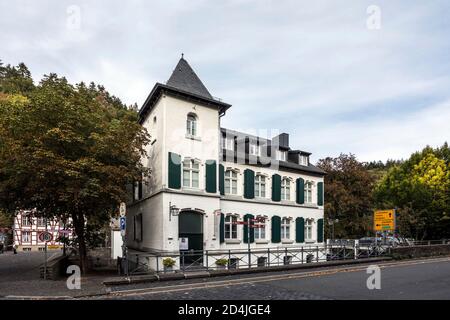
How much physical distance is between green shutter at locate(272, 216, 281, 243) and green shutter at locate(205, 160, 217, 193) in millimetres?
6394

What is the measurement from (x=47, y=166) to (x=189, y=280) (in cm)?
749

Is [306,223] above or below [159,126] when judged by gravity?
below

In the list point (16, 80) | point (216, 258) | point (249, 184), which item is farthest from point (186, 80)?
point (16, 80)

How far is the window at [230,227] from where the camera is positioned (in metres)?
24.8

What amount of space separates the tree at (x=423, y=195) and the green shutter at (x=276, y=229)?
777 inches

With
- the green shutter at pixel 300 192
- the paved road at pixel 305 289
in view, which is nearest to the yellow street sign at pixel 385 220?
the green shutter at pixel 300 192

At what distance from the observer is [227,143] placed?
26.8 m

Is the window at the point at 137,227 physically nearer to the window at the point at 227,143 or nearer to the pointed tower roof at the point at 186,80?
the window at the point at 227,143

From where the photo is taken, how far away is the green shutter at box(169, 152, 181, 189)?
2127cm

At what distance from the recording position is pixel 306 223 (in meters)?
30.4

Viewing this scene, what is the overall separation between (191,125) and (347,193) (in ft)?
78.3

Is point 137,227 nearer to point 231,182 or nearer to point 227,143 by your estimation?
point 231,182
